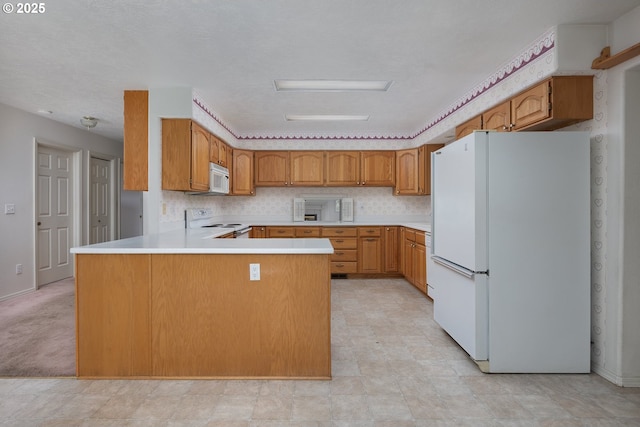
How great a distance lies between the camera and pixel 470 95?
3.57 m

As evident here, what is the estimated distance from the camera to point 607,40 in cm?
229

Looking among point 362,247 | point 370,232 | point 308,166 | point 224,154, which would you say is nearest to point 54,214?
point 224,154

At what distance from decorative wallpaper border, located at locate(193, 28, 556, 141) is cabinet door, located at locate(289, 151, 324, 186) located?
0.29 m

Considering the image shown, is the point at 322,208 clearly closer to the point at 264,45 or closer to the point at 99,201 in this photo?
the point at 264,45

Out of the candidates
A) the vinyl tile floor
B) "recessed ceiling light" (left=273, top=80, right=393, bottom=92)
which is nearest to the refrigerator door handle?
the vinyl tile floor

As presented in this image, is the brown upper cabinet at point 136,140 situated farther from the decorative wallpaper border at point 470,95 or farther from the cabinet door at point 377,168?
the cabinet door at point 377,168

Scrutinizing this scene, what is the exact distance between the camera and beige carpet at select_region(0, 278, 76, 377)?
2.38 meters

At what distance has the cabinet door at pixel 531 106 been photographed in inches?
96.0

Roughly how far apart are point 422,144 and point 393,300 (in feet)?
7.72

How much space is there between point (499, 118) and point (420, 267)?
6.65ft

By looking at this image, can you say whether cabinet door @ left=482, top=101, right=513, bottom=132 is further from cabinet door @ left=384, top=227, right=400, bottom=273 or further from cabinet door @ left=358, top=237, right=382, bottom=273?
cabinet door @ left=358, top=237, right=382, bottom=273

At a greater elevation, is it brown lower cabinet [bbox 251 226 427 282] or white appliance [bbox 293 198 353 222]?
white appliance [bbox 293 198 353 222]

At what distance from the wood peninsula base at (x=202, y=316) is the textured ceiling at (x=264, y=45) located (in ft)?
5.07

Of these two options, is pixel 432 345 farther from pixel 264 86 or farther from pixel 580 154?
pixel 264 86
